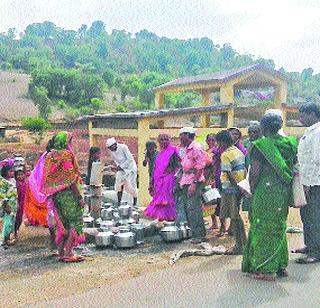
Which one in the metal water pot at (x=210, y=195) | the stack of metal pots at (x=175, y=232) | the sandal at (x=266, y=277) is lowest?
the sandal at (x=266, y=277)

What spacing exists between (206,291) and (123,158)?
16.6 feet

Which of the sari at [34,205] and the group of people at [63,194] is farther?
the sari at [34,205]

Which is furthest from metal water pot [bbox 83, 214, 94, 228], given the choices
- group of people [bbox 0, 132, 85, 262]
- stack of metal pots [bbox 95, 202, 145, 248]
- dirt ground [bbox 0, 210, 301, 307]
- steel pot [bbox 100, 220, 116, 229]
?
group of people [bbox 0, 132, 85, 262]

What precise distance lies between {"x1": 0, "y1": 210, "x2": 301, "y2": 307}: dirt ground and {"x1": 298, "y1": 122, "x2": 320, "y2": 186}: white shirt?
5.38 feet

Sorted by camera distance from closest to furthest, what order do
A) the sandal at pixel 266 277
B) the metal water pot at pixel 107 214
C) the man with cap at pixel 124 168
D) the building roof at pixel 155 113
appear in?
the sandal at pixel 266 277 → the metal water pot at pixel 107 214 → the man with cap at pixel 124 168 → the building roof at pixel 155 113

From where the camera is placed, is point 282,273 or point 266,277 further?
point 282,273

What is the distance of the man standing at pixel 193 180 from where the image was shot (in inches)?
272

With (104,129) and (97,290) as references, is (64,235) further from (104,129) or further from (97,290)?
(104,129)

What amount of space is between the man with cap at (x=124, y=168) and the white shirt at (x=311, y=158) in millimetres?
4308

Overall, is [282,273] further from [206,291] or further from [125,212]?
[125,212]

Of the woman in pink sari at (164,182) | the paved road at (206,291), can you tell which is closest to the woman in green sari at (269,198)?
the paved road at (206,291)

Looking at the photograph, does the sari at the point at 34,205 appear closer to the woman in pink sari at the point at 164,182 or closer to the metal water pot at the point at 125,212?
the metal water pot at the point at 125,212

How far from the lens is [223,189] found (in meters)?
6.44

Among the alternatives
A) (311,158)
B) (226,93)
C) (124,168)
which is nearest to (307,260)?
(311,158)
